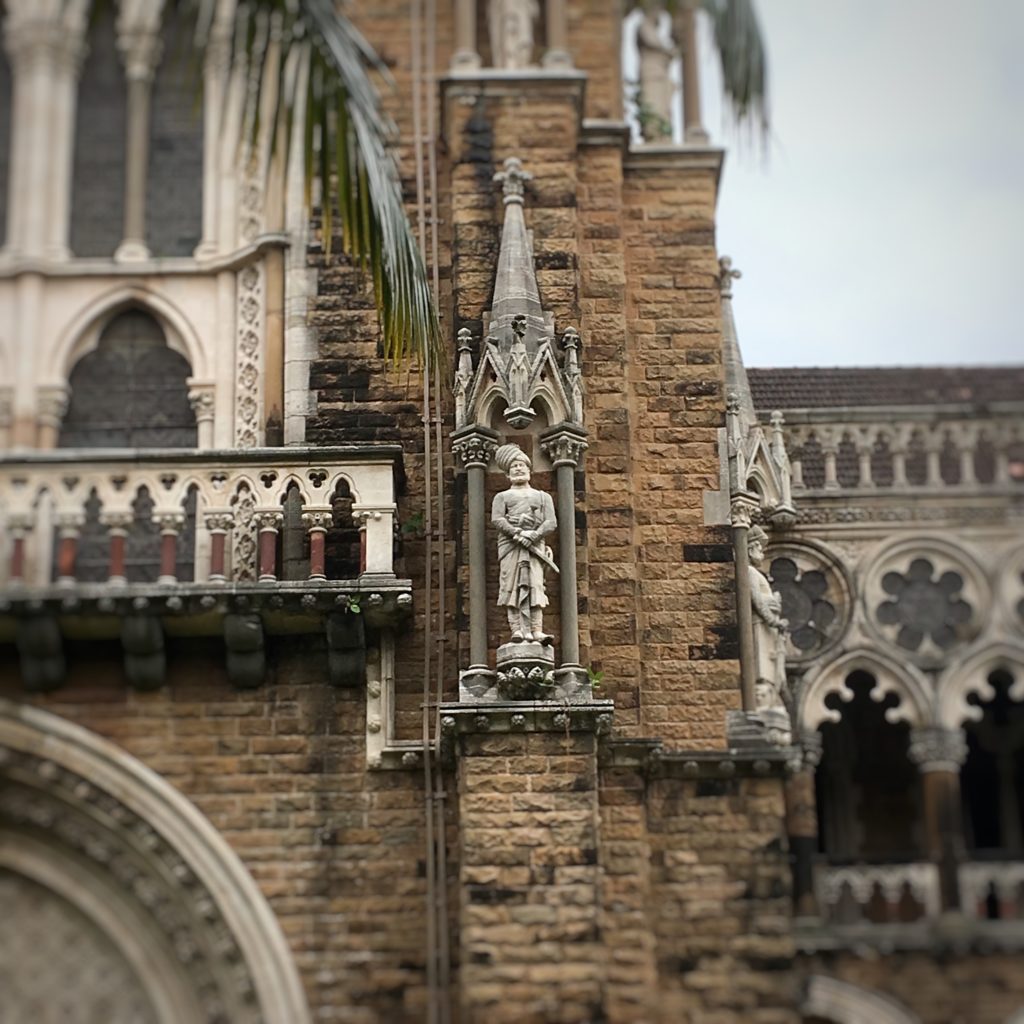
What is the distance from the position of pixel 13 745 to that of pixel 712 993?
4633mm

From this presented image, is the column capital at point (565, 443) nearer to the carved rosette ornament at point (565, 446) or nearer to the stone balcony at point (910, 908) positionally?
the carved rosette ornament at point (565, 446)

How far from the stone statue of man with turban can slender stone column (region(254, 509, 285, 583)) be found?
1.39 meters

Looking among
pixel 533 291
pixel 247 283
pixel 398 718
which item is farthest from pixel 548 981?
pixel 247 283

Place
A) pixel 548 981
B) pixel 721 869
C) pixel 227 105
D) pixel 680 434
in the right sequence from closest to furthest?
pixel 548 981
pixel 721 869
pixel 680 434
pixel 227 105

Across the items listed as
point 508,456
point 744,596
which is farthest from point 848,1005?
point 508,456

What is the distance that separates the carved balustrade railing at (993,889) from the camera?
1398cm

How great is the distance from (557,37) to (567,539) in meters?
4.01

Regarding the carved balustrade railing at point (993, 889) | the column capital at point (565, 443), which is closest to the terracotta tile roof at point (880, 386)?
the column capital at point (565, 443)

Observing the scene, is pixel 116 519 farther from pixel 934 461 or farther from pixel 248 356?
pixel 934 461

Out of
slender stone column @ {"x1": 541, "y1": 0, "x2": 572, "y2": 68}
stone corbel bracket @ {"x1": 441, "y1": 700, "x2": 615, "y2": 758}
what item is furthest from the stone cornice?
stone corbel bracket @ {"x1": 441, "y1": 700, "x2": 615, "y2": 758}

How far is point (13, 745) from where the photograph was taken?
13.6 meters

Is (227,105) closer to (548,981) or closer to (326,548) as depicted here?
(326,548)

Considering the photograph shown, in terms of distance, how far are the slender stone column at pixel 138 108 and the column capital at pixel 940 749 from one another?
6.60 meters

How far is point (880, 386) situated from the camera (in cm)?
1673
